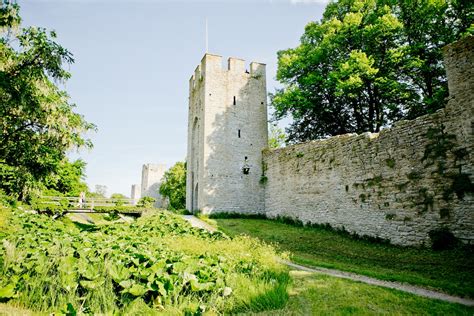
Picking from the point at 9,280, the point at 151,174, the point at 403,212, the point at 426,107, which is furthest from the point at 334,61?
the point at 151,174

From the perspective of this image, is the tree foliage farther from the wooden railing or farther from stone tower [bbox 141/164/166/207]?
stone tower [bbox 141/164/166/207]

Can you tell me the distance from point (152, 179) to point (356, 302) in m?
44.3

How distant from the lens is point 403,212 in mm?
9883

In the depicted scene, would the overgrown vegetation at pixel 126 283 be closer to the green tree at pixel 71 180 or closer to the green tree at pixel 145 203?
the green tree at pixel 145 203

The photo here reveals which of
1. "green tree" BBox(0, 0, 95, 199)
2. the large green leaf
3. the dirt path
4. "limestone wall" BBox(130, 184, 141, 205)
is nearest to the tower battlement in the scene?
"green tree" BBox(0, 0, 95, 199)

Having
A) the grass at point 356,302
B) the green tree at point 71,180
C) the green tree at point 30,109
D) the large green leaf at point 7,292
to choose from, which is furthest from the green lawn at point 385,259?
the green tree at point 71,180

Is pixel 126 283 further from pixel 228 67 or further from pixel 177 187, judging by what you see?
A: pixel 177 187

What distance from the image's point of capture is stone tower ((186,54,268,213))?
19.6m

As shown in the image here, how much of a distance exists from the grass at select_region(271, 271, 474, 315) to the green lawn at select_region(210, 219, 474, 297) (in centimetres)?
114

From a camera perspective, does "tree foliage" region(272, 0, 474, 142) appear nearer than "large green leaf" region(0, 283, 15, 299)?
No

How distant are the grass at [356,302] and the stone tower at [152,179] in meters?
42.2

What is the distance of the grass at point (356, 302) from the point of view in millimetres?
4379

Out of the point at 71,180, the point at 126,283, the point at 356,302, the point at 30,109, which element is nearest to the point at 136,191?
the point at 71,180

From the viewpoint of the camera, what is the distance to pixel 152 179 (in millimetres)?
46469
